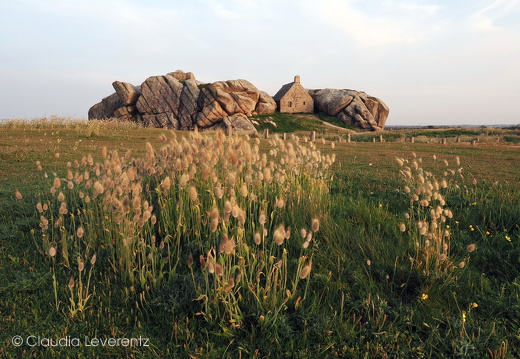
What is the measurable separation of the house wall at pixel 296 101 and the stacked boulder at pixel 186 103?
6.29 meters

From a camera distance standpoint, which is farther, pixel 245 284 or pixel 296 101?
pixel 296 101

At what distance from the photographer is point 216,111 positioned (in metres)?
43.4

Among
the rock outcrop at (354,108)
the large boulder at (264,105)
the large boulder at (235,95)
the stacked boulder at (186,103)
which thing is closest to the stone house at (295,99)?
the rock outcrop at (354,108)

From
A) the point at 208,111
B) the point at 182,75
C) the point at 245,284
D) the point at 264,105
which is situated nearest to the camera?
the point at 245,284

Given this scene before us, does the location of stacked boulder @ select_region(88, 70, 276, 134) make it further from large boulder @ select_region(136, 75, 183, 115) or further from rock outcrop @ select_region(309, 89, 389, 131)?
rock outcrop @ select_region(309, 89, 389, 131)

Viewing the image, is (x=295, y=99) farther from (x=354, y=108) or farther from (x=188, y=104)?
(x=188, y=104)

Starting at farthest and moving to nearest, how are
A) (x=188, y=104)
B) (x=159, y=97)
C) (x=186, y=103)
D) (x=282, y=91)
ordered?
(x=282, y=91), (x=159, y=97), (x=186, y=103), (x=188, y=104)

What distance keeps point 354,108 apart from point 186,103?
23.6 meters

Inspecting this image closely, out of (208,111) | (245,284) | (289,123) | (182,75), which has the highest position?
(182,75)

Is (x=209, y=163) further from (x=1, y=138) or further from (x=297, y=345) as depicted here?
(x=1, y=138)

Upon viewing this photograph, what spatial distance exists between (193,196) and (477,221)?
4.09 m

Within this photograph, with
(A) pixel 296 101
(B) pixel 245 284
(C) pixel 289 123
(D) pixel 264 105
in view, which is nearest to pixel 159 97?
(D) pixel 264 105

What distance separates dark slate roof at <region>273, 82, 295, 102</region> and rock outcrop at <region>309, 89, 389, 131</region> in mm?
4892

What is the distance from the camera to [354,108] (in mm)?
51156
